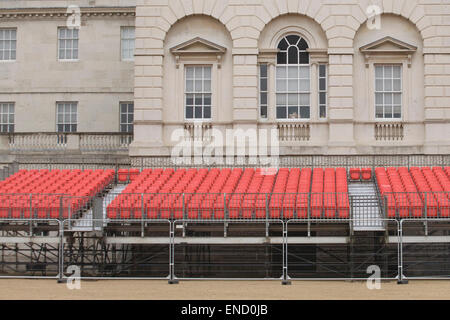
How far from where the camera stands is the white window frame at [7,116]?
3925 centimetres

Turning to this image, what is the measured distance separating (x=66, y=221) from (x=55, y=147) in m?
11.0

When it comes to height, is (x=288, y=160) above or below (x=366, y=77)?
below

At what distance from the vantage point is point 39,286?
74.3 ft

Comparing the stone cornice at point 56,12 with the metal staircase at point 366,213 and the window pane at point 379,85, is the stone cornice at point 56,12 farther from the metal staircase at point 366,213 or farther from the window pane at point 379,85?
the metal staircase at point 366,213

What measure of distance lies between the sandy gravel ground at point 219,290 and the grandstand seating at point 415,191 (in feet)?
7.78

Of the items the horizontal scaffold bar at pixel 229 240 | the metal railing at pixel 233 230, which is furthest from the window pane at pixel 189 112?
the horizontal scaffold bar at pixel 229 240

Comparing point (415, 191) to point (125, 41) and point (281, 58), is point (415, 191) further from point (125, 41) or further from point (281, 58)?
point (125, 41)

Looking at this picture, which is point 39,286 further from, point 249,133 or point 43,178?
point 249,133

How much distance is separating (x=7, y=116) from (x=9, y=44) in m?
3.38

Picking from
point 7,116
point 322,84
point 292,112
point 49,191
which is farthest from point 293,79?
point 7,116

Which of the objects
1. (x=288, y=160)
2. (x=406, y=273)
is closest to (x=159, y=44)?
(x=288, y=160)

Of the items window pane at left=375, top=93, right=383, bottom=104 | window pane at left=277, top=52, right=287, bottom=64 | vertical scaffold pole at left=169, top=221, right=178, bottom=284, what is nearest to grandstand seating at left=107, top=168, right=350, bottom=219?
vertical scaffold pole at left=169, top=221, right=178, bottom=284

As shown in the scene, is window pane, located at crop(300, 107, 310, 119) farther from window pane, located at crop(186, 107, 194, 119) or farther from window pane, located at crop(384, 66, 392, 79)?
window pane, located at crop(186, 107, 194, 119)

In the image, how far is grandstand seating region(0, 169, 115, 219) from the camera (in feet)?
85.9
